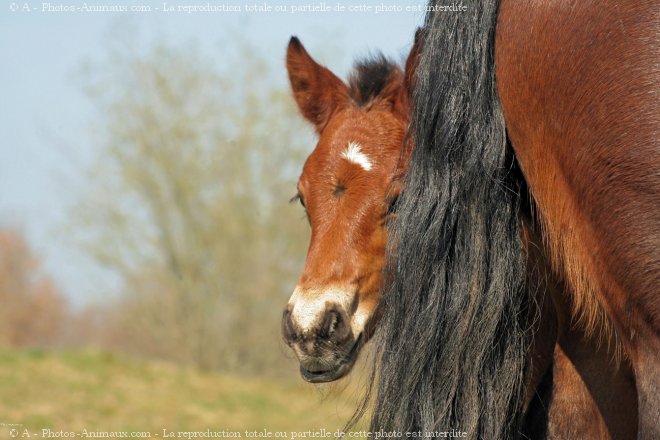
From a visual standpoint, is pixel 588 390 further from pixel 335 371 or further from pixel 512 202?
pixel 335 371

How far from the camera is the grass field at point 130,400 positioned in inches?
302

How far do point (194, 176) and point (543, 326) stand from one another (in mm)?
14005

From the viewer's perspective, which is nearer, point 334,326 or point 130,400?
point 334,326

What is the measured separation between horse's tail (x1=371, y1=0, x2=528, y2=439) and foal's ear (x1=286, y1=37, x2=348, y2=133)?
1255 millimetres

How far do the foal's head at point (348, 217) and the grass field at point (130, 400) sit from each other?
4248 millimetres

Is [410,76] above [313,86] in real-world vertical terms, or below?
below

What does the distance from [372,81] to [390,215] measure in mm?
675

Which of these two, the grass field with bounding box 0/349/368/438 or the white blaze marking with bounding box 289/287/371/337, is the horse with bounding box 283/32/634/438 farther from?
the grass field with bounding box 0/349/368/438

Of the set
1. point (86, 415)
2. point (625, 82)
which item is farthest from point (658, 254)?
point (86, 415)

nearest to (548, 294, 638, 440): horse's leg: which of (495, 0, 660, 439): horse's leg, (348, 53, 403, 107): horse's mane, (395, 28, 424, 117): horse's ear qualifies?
(495, 0, 660, 439): horse's leg

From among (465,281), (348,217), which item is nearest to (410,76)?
(348,217)

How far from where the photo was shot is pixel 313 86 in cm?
355

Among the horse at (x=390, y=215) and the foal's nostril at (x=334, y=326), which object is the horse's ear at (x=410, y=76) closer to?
the horse at (x=390, y=215)

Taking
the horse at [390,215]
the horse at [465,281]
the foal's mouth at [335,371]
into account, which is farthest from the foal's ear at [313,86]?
the horse at [465,281]
